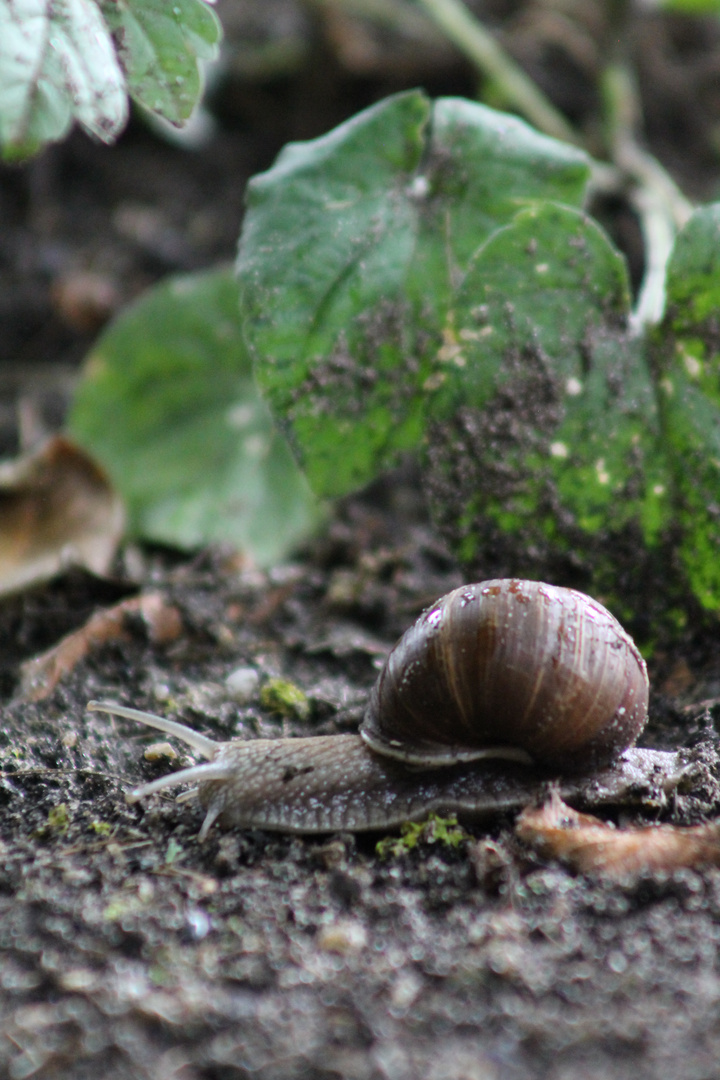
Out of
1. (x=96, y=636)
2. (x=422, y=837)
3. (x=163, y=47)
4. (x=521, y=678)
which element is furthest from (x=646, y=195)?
(x=422, y=837)

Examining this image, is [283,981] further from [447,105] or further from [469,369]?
[447,105]

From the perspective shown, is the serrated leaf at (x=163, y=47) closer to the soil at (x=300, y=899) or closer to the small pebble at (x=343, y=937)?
the soil at (x=300, y=899)

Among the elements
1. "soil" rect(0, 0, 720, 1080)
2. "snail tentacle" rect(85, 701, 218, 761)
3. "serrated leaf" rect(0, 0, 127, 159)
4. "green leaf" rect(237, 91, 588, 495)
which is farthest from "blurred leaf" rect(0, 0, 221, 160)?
"soil" rect(0, 0, 720, 1080)

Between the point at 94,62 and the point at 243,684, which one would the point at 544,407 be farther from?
the point at 94,62

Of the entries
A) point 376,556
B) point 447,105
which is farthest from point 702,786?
point 447,105

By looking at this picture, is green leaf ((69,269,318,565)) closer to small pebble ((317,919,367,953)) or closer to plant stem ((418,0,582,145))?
plant stem ((418,0,582,145))

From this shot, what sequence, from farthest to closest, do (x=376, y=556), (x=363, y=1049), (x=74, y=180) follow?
(x=74, y=180) → (x=376, y=556) → (x=363, y=1049)
